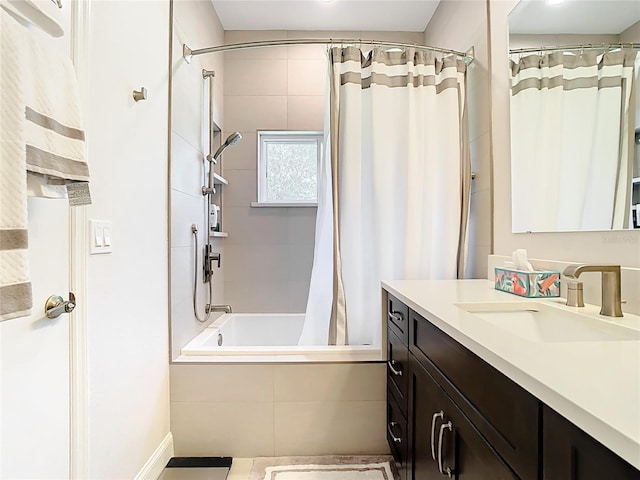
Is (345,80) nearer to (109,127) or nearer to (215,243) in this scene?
(109,127)

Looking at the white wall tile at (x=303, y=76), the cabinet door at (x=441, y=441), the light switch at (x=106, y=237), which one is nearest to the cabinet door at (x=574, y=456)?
the cabinet door at (x=441, y=441)

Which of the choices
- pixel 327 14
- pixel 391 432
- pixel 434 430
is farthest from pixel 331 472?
pixel 327 14

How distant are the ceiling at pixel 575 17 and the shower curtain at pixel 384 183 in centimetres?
44

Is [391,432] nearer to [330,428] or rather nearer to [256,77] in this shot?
[330,428]

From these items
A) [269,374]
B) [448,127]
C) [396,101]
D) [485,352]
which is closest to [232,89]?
[396,101]

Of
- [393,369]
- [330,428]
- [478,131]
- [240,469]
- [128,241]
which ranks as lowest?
[240,469]

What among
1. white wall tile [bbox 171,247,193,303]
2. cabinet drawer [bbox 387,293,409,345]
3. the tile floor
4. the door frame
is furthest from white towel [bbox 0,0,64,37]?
the tile floor

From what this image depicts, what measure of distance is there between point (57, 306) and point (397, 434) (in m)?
1.33

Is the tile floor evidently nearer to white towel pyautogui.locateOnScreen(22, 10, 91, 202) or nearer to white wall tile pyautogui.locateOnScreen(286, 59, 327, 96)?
white towel pyautogui.locateOnScreen(22, 10, 91, 202)

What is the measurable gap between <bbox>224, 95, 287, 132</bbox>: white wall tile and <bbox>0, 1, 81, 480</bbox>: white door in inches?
73.1

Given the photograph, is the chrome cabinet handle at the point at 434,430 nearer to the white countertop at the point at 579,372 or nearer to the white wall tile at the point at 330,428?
the white countertop at the point at 579,372

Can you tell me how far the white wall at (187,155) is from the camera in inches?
→ 75.4

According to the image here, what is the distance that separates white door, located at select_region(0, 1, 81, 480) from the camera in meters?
0.89

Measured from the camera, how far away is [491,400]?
0.75 metres
